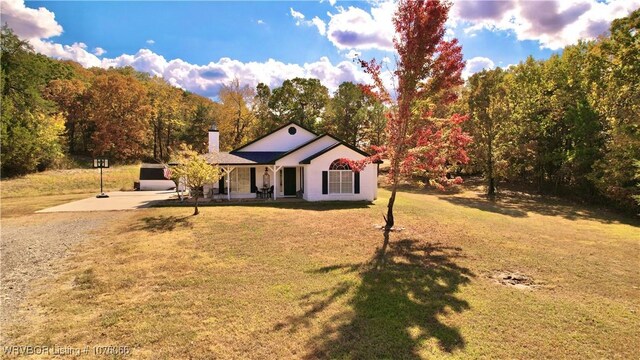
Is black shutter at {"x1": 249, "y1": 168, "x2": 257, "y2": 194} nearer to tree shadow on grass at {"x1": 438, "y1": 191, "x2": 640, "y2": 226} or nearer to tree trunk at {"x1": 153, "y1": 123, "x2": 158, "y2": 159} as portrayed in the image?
tree shadow on grass at {"x1": 438, "y1": 191, "x2": 640, "y2": 226}

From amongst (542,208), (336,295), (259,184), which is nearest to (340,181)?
(259,184)

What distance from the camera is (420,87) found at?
13.4 meters

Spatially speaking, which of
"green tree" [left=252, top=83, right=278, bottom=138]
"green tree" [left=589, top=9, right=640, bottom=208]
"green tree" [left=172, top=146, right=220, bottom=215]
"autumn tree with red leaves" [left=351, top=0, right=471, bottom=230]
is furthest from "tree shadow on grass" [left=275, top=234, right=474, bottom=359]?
"green tree" [left=252, top=83, right=278, bottom=138]

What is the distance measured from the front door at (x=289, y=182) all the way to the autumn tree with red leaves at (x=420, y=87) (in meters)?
10.3

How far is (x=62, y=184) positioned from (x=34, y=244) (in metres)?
24.0

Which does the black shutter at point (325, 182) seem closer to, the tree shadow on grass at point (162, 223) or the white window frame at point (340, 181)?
the white window frame at point (340, 181)

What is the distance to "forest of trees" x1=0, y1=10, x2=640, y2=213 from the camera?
2414 centimetres

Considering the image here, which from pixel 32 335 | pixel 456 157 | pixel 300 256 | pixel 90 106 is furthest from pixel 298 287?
pixel 90 106

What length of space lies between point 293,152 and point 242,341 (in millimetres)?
17041

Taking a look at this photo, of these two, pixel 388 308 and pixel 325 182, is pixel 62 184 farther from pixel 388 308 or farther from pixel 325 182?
pixel 388 308

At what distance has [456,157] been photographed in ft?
45.2

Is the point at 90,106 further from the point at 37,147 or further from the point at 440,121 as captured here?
the point at 440,121

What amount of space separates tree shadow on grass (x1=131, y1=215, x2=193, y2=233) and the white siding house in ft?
18.8

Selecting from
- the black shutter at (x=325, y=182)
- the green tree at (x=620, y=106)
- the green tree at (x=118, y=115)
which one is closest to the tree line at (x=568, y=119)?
the green tree at (x=620, y=106)
